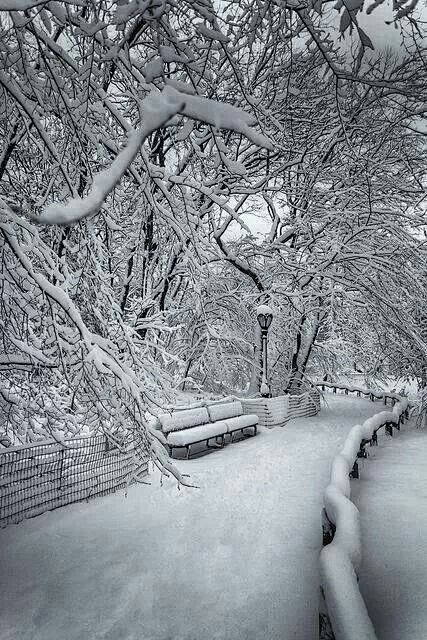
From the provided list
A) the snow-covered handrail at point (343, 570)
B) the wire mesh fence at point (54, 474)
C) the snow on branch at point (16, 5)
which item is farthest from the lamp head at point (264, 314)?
the snow on branch at point (16, 5)

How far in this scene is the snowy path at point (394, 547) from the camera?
3.63 meters

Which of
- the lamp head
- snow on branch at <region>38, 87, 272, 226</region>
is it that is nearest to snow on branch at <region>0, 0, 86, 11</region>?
snow on branch at <region>38, 87, 272, 226</region>

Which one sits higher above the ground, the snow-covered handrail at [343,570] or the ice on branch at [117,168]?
the ice on branch at [117,168]

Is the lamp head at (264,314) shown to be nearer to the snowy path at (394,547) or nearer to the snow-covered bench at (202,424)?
the snow-covered bench at (202,424)

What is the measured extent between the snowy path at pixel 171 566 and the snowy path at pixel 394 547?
533 mm

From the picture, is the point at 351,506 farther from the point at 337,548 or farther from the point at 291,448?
the point at 291,448

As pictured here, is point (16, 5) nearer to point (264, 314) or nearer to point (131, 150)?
point (131, 150)

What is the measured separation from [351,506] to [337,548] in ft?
3.19

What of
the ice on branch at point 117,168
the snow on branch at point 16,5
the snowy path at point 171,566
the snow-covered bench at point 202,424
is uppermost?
the snow on branch at point 16,5

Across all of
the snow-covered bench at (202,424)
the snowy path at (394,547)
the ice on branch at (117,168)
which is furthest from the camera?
the snow-covered bench at (202,424)

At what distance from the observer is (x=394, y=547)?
193 inches

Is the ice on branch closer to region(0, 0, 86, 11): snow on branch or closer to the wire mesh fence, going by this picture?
region(0, 0, 86, 11): snow on branch

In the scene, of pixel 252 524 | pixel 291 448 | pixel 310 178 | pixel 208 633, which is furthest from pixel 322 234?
pixel 208 633

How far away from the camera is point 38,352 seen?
400 cm
